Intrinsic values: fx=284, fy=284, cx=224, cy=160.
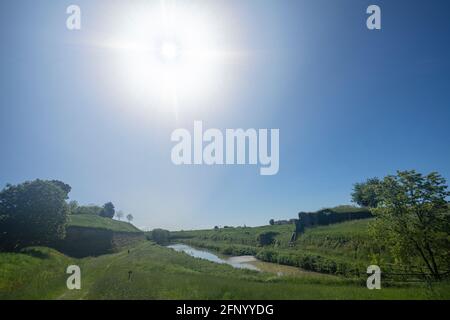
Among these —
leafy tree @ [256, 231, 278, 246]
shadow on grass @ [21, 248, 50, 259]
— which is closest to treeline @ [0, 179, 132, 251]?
shadow on grass @ [21, 248, 50, 259]

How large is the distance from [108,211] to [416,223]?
152 m

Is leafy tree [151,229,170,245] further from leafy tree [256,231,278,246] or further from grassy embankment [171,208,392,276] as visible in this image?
leafy tree [256,231,278,246]

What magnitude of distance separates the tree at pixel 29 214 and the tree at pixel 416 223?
4656 centimetres

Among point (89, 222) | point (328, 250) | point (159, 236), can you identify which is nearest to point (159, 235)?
point (159, 236)

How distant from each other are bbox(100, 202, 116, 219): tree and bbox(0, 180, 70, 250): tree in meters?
107

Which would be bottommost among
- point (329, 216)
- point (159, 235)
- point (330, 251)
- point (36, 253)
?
point (159, 235)

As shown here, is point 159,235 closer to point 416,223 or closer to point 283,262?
point 283,262

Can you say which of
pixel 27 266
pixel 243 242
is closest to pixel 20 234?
pixel 27 266

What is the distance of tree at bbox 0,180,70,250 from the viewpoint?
41.7 m

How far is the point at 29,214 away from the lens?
143 feet

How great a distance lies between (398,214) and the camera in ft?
78.0

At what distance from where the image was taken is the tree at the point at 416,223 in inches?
877
